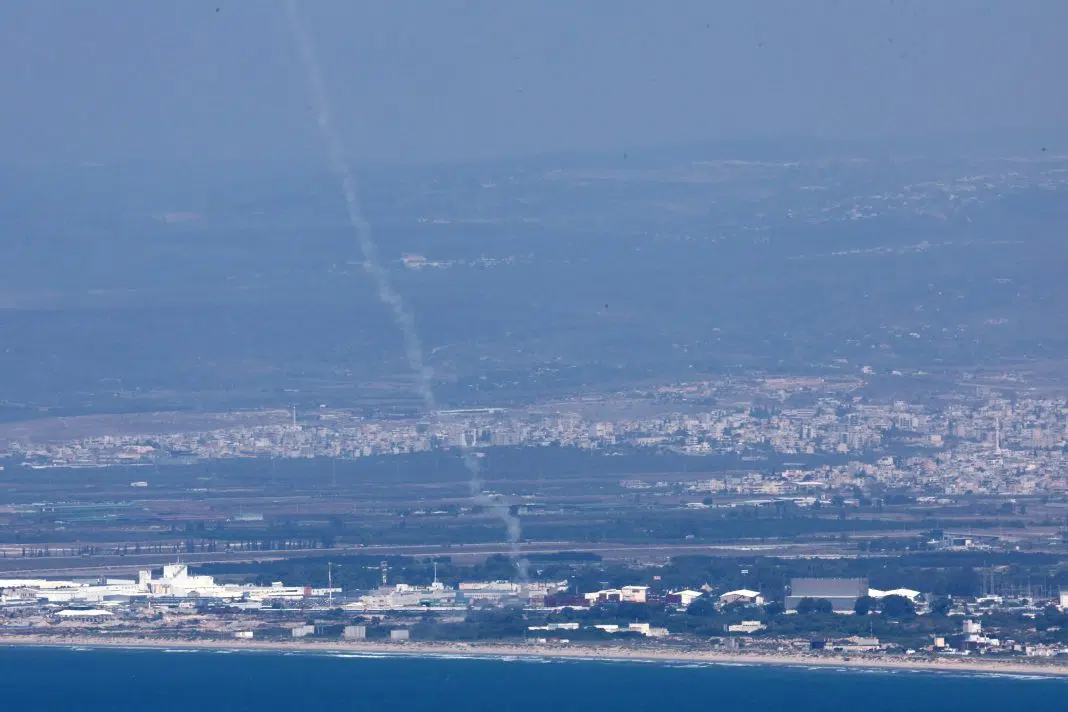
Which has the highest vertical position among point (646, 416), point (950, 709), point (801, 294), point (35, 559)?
point (801, 294)

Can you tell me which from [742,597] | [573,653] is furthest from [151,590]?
[573,653]

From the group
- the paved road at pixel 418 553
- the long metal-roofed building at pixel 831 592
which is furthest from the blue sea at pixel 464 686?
the paved road at pixel 418 553

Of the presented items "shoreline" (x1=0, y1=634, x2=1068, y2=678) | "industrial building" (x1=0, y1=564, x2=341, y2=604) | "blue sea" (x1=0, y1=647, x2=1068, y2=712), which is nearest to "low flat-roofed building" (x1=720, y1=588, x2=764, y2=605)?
"shoreline" (x1=0, y1=634, x2=1068, y2=678)

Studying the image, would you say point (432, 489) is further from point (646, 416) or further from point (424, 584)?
point (424, 584)

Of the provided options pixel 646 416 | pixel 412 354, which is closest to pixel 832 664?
pixel 646 416

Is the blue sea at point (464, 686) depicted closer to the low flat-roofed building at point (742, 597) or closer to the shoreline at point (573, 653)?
the shoreline at point (573, 653)

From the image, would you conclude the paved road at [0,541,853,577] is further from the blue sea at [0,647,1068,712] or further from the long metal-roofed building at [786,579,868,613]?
the blue sea at [0,647,1068,712]

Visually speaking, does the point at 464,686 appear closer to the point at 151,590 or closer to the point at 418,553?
the point at 151,590
